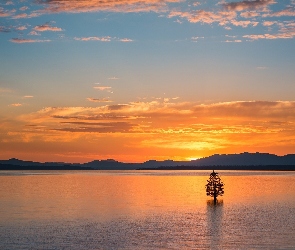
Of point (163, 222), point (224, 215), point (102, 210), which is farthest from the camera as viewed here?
point (102, 210)

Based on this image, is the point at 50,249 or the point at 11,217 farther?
the point at 11,217

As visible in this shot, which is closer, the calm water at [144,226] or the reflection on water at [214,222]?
the calm water at [144,226]

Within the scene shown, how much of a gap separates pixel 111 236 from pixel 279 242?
54.7ft

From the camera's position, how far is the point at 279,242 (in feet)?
145

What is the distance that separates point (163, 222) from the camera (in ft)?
194

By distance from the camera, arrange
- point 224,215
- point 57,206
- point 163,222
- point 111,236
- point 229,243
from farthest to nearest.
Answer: point 57,206, point 224,215, point 163,222, point 111,236, point 229,243

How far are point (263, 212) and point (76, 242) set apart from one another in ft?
118

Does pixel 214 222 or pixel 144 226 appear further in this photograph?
pixel 214 222

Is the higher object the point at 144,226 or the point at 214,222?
the point at 214,222

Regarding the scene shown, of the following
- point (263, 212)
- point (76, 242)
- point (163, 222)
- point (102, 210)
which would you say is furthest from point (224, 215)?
point (76, 242)

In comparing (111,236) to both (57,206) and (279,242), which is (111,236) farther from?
(57,206)

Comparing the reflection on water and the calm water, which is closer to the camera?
the calm water

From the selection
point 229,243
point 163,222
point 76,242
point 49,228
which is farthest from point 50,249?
point 163,222

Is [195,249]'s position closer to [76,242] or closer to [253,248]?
[253,248]
